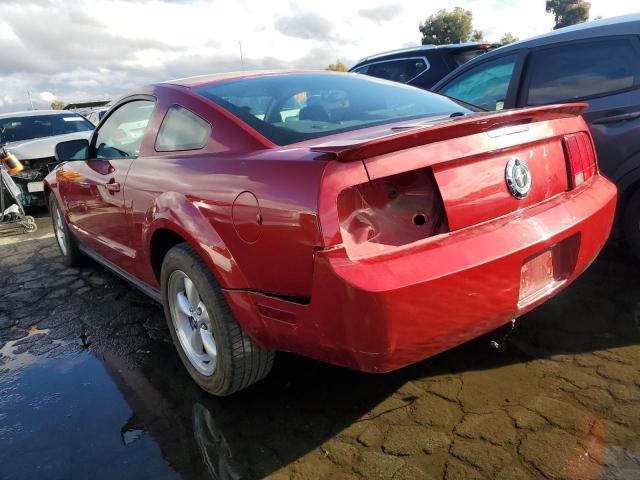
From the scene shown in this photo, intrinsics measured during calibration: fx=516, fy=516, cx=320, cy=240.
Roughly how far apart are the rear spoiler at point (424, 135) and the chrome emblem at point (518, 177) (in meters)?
0.13

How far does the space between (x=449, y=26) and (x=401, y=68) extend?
4416 centimetres

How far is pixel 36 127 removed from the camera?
29.2 ft

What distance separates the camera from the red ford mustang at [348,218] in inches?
66.7

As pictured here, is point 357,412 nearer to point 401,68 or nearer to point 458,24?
point 401,68

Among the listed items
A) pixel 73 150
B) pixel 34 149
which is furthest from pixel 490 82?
pixel 34 149

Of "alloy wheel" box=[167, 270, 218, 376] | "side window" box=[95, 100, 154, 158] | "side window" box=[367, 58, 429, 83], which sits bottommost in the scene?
"alloy wheel" box=[167, 270, 218, 376]

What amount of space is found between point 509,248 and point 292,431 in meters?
1.16

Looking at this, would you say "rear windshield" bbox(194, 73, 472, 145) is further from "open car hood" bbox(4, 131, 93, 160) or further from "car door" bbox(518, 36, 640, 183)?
"open car hood" bbox(4, 131, 93, 160)

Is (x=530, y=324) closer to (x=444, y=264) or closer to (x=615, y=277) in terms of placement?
(x=615, y=277)

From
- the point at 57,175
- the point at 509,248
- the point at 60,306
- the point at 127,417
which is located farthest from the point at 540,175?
the point at 57,175

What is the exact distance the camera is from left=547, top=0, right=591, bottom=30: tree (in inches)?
1949

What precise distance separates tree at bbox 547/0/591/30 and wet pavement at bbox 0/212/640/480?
2142 inches

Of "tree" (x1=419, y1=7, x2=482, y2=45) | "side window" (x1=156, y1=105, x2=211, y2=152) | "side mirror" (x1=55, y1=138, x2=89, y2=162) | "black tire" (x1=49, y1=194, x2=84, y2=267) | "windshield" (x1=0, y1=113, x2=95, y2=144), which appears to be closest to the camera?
"side window" (x1=156, y1=105, x2=211, y2=152)

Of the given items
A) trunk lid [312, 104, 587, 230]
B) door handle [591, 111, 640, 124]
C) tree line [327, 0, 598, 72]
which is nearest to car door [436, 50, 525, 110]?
door handle [591, 111, 640, 124]
